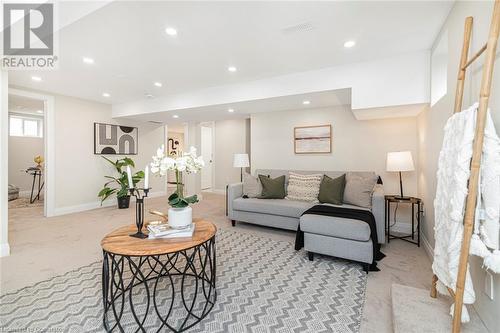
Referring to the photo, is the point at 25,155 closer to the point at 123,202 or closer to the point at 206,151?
the point at 123,202

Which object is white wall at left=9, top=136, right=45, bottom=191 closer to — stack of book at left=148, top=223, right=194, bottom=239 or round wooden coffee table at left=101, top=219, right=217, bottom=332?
round wooden coffee table at left=101, top=219, right=217, bottom=332

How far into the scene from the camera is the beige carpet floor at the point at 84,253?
6.36 ft

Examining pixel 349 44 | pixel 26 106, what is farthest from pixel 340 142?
pixel 26 106

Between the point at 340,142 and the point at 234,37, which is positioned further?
the point at 340,142

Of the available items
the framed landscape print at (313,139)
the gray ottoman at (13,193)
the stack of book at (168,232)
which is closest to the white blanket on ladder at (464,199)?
the stack of book at (168,232)

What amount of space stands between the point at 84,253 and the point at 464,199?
3.61 metres

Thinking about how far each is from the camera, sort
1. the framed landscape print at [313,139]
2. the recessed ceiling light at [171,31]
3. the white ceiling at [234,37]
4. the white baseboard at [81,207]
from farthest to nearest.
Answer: the white baseboard at [81,207] < the framed landscape print at [313,139] < the recessed ceiling light at [171,31] < the white ceiling at [234,37]

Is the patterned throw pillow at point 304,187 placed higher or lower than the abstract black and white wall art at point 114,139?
lower

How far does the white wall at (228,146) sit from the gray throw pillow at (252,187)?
2672 mm

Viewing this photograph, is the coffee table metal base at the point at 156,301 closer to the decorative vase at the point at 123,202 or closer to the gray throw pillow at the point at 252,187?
the gray throw pillow at the point at 252,187

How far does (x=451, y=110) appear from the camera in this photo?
1994 mm

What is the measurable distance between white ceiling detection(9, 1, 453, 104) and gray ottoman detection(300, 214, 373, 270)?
194 centimetres

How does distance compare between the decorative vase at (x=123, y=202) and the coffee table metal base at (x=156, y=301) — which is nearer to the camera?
the coffee table metal base at (x=156, y=301)

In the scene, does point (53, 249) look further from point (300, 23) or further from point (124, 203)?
point (300, 23)
